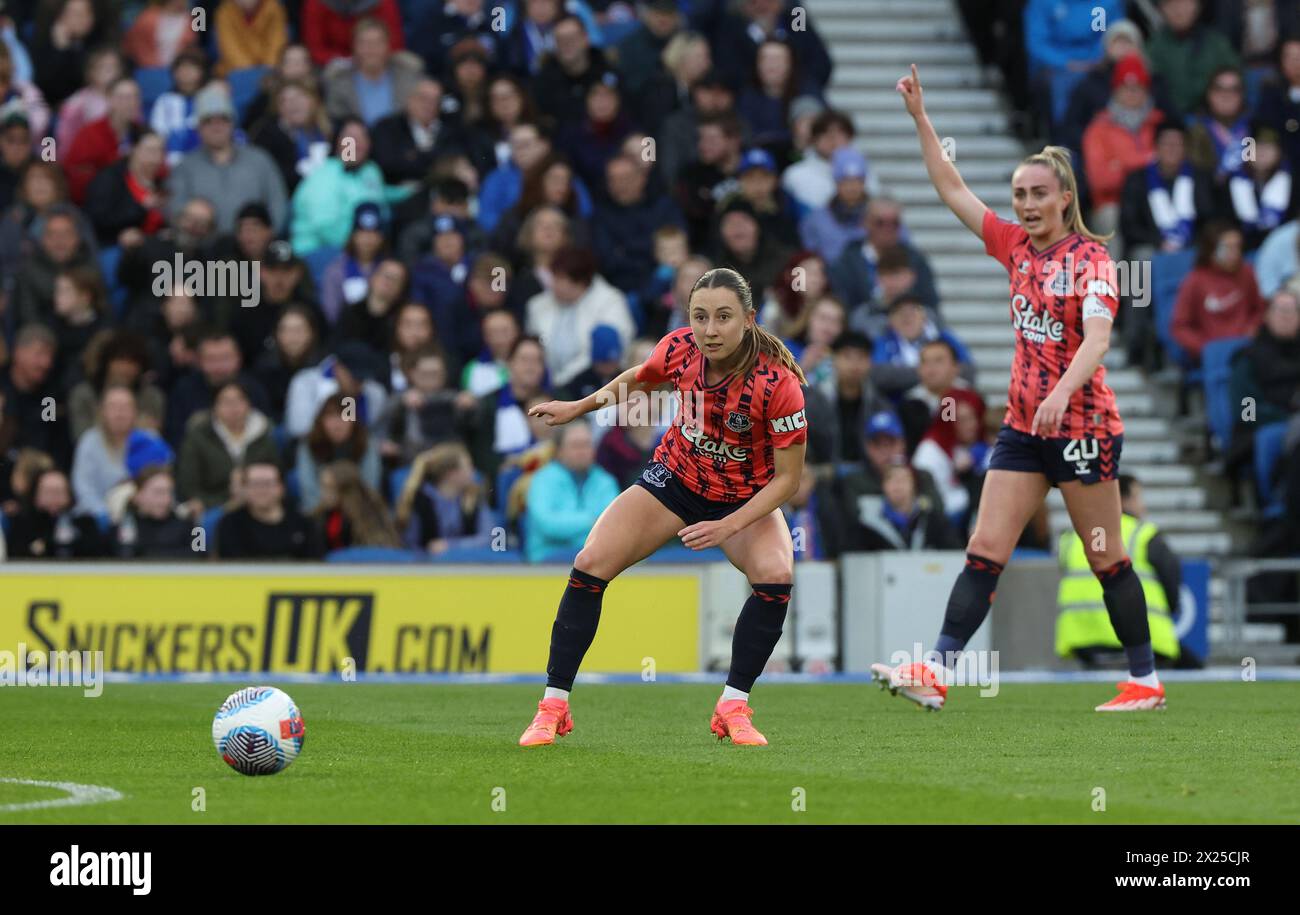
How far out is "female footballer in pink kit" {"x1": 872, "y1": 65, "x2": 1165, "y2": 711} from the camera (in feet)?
34.7

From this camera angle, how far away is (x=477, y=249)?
18656 millimetres

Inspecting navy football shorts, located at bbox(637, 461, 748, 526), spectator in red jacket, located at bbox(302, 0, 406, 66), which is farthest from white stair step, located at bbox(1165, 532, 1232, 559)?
navy football shorts, located at bbox(637, 461, 748, 526)

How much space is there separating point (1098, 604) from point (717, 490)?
632 cm

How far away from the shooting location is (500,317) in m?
17.5

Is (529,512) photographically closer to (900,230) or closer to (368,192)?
(368,192)

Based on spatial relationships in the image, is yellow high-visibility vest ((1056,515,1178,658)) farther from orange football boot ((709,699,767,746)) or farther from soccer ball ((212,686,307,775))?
soccer ball ((212,686,307,775))

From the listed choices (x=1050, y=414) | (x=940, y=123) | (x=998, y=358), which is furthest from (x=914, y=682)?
(x=940, y=123)

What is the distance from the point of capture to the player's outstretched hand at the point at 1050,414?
9.73 meters

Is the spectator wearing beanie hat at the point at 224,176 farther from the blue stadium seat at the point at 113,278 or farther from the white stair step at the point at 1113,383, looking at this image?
the white stair step at the point at 1113,383

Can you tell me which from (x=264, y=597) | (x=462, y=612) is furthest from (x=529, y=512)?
(x=264, y=597)

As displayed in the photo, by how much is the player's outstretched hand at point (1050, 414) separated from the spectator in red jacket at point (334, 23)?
12.1 meters

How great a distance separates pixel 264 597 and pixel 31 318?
13.0ft

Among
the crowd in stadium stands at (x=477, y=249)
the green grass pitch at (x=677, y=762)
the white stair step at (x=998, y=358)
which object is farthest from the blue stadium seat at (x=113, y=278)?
the white stair step at (x=998, y=358)

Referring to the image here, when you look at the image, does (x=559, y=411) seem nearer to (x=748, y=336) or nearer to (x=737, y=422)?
(x=737, y=422)
